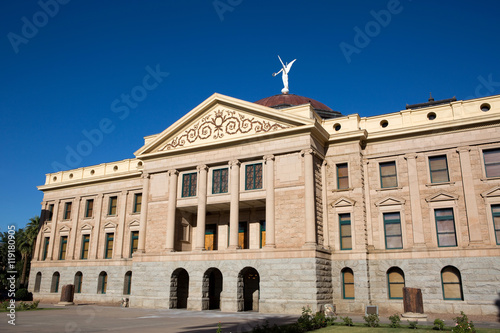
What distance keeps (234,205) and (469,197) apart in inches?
605

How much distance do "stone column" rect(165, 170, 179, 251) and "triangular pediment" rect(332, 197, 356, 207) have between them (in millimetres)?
12141

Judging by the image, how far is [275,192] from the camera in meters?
28.8

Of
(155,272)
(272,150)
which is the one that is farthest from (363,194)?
(155,272)

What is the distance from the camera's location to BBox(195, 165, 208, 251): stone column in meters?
30.4

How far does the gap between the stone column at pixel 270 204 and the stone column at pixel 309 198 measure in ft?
7.71

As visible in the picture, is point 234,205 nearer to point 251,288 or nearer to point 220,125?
point 220,125

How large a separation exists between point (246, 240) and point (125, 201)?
1394 cm

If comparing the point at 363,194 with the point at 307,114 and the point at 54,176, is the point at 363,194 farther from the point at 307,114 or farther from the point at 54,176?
the point at 54,176

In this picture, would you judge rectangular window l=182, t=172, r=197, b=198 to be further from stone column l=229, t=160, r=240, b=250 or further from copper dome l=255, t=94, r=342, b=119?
copper dome l=255, t=94, r=342, b=119

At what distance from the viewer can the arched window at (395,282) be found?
26.7 m

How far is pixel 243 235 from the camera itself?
32.2 m

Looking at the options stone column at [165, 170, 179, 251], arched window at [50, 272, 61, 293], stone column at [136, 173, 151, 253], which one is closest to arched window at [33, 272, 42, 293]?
arched window at [50, 272, 61, 293]

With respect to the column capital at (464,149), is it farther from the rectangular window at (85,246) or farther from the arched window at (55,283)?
the arched window at (55,283)

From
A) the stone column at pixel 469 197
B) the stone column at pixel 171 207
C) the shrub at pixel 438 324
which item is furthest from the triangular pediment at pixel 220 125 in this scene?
the shrub at pixel 438 324
